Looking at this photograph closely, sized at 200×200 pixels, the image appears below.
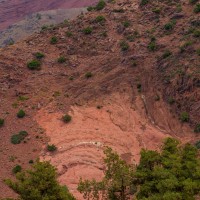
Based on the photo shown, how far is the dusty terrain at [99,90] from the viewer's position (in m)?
29.2

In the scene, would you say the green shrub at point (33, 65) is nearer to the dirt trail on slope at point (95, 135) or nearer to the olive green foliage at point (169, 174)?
the dirt trail on slope at point (95, 135)

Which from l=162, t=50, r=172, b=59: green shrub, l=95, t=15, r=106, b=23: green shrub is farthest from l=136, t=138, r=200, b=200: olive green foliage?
Answer: l=95, t=15, r=106, b=23: green shrub

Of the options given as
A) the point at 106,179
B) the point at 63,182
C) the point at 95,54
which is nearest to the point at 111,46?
the point at 95,54

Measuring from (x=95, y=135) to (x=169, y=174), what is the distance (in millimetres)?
14660

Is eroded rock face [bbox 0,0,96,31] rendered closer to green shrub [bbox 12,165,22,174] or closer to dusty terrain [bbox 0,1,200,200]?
dusty terrain [bbox 0,1,200,200]

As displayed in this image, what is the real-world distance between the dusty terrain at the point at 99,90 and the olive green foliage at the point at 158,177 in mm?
9163

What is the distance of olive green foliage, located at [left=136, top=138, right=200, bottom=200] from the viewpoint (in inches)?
597

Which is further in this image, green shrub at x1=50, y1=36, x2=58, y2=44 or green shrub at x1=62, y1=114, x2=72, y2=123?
green shrub at x1=50, y1=36, x2=58, y2=44

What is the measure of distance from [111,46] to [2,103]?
11.5m

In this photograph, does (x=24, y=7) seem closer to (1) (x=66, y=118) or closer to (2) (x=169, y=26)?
(2) (x=169, y=26)

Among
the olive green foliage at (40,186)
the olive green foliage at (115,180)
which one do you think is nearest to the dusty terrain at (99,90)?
the olive green foliage at (115,180)

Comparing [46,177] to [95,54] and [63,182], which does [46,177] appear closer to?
[63,182]

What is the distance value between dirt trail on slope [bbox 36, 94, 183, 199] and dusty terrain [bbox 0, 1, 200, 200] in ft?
0.24

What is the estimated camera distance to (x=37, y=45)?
38.3m
